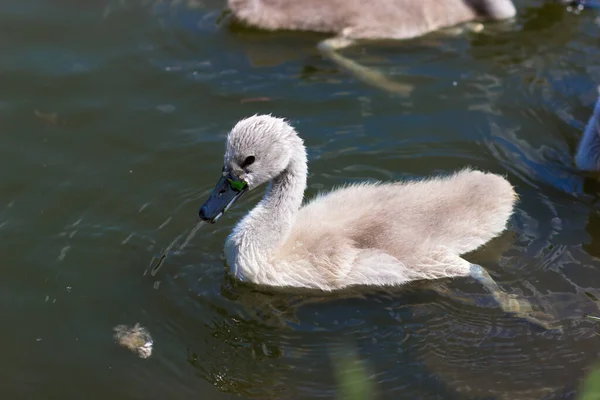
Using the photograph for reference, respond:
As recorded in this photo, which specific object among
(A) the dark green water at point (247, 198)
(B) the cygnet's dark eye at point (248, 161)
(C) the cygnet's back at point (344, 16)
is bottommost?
(A) the dark green water at point (247, 198)

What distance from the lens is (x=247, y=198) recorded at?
5871 mm

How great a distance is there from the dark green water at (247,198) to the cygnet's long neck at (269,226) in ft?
0.67

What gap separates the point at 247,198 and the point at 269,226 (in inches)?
36.0

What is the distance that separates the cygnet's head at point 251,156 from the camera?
4.76m

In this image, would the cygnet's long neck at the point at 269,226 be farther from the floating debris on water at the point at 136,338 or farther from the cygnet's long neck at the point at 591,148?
the cygnet's long neck at the point at 591,148

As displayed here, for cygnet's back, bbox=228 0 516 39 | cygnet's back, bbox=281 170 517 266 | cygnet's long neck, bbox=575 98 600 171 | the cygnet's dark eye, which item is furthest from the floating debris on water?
cygnet's back, bbox=228 0 516 39

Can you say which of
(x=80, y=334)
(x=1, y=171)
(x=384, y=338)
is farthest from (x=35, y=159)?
(x=384, y=338)

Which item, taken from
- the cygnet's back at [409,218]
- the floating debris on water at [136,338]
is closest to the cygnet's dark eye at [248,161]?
the cygnet's back at [409,218]

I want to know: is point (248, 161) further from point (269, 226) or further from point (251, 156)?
point (269, 226)

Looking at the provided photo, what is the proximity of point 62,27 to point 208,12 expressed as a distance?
4.24 feet

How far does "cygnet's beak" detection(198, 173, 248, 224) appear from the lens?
4848 millimetres

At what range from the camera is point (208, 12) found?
795cm

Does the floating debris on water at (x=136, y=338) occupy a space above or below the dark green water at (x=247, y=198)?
below

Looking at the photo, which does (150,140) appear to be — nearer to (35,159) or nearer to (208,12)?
(35,159)
